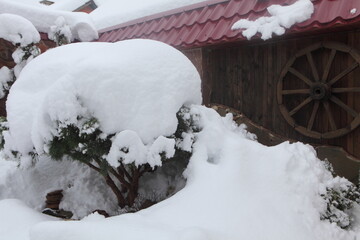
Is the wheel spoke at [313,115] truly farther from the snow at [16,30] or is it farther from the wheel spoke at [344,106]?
the snow at [16,30]

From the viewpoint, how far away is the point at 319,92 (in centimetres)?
382

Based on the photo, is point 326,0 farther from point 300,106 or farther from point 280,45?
point 300,106

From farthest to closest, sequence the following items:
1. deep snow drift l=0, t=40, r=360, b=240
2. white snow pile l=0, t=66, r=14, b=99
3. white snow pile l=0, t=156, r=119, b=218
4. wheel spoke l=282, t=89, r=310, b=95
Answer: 1. white snow pile l=0, t=66, r=14, b=99
2. wheel spoke l=282, t=89, r=310, b=95
3. white snow pile l=0, t=156, r=119, b=218
4. deep snow drift l=0, t=40, r=360, b=240

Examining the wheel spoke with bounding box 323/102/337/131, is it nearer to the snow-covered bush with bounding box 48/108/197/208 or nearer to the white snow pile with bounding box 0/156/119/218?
the snow-covered bush with bounding box 48/108/197/208

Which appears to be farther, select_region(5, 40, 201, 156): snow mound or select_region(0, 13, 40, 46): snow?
select_region(0, 13, 40, 46): snow

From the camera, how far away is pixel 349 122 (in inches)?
146

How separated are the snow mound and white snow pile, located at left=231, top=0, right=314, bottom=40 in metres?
1.02

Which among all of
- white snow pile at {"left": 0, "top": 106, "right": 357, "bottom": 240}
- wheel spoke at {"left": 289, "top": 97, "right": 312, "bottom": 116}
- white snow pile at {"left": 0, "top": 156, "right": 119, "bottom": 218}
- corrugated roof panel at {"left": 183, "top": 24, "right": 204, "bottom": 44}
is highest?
corrugated roof panel at {"left": 183, "top": 24, "right": 204, "bottom": 44}

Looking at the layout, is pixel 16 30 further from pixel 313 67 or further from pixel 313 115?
pixel 313 115

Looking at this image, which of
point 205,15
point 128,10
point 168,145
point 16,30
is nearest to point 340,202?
point 168,145

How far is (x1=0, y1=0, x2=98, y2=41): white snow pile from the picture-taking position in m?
4.96

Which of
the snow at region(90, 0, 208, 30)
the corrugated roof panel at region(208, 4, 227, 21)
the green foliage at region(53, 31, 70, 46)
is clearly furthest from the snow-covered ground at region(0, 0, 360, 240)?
the snow at region(90, 0, 208, 30)

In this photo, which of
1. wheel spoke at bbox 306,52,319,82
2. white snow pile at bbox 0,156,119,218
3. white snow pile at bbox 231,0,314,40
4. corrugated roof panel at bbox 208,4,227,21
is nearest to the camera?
white snow pile at bbox 231,0,314,40

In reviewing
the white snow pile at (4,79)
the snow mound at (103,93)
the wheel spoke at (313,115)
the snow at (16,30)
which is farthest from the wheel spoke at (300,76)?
the white snow pile at (4,79)
